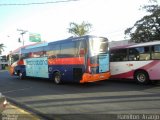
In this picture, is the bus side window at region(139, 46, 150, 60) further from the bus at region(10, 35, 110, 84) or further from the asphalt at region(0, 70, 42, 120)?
the asphalt at region(0, 70, 42, 120)

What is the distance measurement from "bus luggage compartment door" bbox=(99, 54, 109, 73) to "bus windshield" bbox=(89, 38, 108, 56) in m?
0.32

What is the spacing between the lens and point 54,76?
17594mm

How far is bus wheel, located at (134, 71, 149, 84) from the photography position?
596 inches

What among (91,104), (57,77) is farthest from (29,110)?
(57,77)

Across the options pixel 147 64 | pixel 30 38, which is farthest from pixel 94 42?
pixel 30 38

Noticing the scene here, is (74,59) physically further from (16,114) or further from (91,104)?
(16,114)

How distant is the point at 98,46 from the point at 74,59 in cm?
166

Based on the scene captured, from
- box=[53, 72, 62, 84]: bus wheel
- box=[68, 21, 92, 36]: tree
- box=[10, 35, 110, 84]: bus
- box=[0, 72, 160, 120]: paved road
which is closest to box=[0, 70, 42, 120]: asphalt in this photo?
box=[0, 72, 160, 120]: paved road

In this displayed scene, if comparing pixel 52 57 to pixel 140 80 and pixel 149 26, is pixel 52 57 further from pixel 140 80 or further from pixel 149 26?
pixel 149 26

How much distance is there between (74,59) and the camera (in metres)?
15.5

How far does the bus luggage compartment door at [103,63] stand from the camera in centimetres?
1534

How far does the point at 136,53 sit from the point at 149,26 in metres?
15.6

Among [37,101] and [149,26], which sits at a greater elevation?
[149,26]

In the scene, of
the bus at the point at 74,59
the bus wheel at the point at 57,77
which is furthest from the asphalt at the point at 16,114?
the bus wheel at the point at 57,77
